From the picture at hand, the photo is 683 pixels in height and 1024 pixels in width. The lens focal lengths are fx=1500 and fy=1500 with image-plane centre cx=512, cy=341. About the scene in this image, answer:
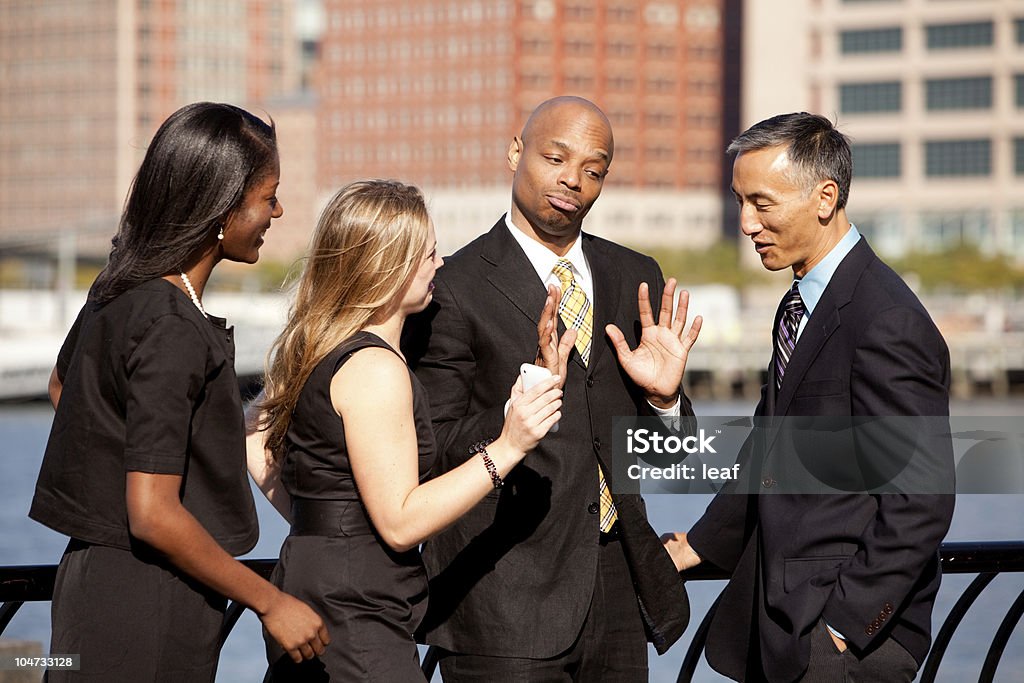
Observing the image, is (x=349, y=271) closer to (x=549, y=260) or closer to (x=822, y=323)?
(x=549, y=260)

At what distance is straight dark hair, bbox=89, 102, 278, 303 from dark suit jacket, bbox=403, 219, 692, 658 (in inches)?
41.5

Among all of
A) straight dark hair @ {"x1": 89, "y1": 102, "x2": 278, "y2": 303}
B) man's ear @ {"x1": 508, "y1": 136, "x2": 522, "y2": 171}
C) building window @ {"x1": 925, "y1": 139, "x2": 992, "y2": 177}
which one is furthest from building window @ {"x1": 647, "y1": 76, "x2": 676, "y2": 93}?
straight dark hair @ {"x1": 89, "y1": 102, "x2": 278, "y2": 303}

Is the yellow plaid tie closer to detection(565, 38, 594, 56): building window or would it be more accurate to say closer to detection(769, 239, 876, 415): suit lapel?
detection(769, 239, 876, 415): suit lapel

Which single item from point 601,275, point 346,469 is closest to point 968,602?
point 601,275

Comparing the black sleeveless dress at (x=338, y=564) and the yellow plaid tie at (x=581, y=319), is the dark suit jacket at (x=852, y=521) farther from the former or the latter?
the black sleeveless dress at (x=338, y=564)

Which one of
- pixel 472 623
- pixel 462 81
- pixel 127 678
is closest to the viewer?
pixel 127 678

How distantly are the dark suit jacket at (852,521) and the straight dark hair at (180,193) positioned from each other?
4.97ft

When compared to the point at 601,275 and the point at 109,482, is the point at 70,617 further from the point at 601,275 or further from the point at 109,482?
the point at 601,275

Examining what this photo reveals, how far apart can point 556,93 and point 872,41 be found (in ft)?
78.1

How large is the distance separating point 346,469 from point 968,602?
7.02 feet

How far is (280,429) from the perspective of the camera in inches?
139

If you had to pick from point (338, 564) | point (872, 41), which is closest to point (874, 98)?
point (872, 41)

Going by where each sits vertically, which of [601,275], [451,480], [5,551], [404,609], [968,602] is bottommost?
[5,551]

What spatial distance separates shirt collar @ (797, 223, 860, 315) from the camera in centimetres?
387
